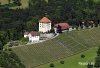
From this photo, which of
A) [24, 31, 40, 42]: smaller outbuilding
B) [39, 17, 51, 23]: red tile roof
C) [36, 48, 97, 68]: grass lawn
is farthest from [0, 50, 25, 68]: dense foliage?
[39, 17, 51, 23]: red tile roof

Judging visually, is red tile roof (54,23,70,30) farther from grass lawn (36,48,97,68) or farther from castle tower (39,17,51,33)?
grass lawn (36,48,97,68)

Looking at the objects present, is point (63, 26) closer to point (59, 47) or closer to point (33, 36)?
point (33, 36)

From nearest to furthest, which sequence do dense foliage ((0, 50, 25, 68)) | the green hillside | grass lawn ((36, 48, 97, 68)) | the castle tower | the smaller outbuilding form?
dense foliage ((0, 50, 25, 68)) < grass lawn ((36, 48, 97, 68)) < the green hillside < the smaller outbuilding < the castle tower

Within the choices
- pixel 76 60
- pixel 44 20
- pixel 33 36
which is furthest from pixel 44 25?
pixel 76 60

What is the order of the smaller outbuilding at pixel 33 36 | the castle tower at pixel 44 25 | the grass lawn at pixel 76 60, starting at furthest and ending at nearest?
the castle tower at pixel 44 25
the smaller outbuilding at pixel 33 36
the grass lawn at pixel 76 60

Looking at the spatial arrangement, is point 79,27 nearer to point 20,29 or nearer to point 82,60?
point 20,29

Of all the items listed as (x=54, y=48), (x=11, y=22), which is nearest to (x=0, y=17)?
(x=11, y=22)

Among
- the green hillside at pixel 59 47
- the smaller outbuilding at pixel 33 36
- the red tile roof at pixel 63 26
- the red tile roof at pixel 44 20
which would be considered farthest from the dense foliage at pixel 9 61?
the red tile roof at pixel 63 26

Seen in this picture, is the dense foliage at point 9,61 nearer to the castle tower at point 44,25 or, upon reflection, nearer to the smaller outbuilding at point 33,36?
the smaller outbuilding at point 33,36
